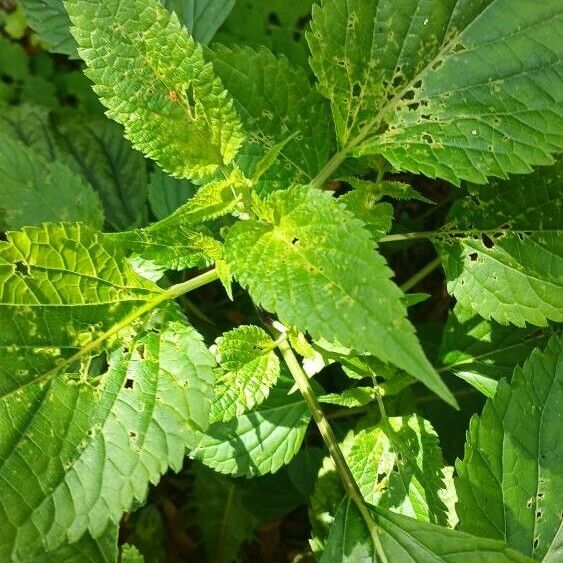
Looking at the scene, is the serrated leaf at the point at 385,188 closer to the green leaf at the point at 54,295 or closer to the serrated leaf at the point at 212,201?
the serrated leaf at the point at 212,201

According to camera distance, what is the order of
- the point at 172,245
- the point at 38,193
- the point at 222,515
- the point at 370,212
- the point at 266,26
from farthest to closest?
the point at 266,26 < the point at 222,515 < the point at 38,193 < the point at 370,212 < the point at 172,245

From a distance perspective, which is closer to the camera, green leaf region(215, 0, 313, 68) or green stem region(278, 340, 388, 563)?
green stem region(278, 340, 388, 563)

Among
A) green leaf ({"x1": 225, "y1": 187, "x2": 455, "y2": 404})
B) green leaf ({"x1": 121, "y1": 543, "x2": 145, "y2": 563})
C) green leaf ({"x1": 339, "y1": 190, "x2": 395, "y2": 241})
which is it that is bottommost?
green leaf ({"x1": 121, "y1": 543, "x2": 145, "y2": 563})

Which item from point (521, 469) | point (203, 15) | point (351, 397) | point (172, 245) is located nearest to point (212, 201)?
point (172, 245)

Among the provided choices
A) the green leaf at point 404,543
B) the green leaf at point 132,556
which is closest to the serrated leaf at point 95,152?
the green leaf at point 132,556

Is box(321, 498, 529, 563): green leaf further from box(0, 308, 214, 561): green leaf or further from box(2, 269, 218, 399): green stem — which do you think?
box(2, 269, 218, 399): green stem

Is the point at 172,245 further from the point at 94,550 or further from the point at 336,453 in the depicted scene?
the point at 94,550

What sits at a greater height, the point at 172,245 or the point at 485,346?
the point at 485,346

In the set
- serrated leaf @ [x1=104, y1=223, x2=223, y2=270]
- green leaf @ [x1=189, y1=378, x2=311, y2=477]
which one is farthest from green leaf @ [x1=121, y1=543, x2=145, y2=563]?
serrated leaf @ [x1=104, y1=223, x2=223, y2=270]

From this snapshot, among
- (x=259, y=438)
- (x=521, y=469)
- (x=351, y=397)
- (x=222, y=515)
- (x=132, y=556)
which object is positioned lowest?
(x=222, y=515)
